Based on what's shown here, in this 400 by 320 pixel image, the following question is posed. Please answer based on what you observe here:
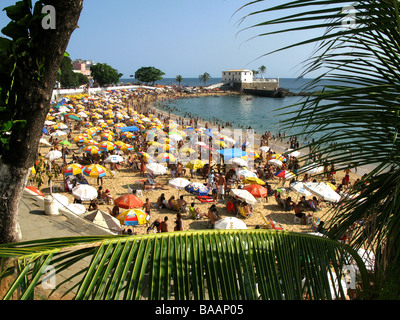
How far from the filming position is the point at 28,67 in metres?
2.81

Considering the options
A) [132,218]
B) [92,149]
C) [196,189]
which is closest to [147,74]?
[92,149]

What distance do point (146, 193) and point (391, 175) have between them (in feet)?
43.6

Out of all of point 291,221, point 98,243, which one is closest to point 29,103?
point 98,243

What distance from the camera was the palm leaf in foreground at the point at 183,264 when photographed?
4.81 feet

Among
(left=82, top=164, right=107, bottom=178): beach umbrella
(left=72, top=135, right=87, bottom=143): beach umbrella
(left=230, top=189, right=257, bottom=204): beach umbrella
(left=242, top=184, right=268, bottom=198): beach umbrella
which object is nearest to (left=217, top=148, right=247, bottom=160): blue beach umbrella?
(left=242, top=184, right=268, bottom=198): beach umbrella

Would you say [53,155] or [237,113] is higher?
[237,113]

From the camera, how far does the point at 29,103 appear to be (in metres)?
3.01

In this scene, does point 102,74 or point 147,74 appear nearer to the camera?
point 102,74

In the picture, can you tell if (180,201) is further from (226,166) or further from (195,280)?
(195,280)

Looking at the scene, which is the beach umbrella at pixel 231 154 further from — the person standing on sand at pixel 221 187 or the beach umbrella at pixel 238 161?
the person standing on sand at pixel 221 187

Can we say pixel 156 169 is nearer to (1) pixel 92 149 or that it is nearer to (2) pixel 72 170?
(2) pixel 72 170

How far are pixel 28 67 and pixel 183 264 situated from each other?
2.37 metres
